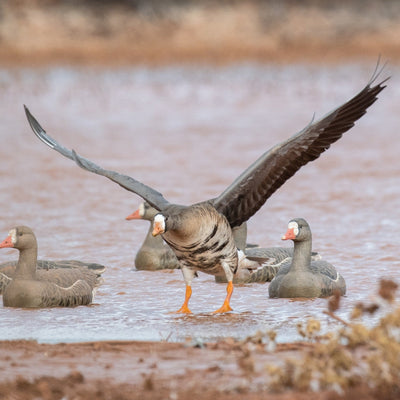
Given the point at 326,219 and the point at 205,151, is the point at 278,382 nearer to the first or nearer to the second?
the point at 326,219

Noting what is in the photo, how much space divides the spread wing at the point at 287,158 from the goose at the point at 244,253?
0.65m

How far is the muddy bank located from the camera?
111 ft

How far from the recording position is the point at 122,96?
26.7 m

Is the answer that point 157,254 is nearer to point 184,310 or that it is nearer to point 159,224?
point 184,310

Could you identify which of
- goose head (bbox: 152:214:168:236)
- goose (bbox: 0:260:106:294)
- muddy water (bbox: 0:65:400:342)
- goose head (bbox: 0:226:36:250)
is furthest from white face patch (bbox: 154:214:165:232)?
goose head (bbox: 0:226:36:250)

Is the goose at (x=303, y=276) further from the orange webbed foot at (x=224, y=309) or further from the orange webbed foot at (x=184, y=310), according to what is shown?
the orange webbed foot at (x=184, y=310)

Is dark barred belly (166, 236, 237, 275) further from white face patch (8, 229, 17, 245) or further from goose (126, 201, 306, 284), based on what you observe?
white face patch (8, 229, 17, 245)

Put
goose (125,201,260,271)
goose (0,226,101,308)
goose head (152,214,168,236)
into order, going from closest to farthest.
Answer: goose head (152,214,168,236) → goose (0,226,101,308) → goose (125,201,260,271)

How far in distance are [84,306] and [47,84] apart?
63.9ft

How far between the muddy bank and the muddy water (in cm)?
228

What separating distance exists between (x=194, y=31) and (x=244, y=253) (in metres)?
28.1

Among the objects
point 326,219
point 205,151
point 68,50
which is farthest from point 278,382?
point 68,50

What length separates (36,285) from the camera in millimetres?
8789

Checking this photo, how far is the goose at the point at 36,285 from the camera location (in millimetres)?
8742
